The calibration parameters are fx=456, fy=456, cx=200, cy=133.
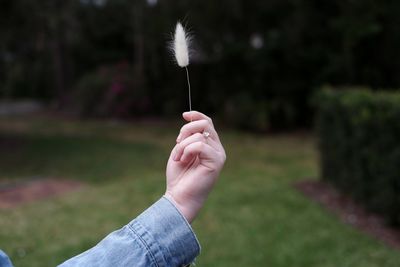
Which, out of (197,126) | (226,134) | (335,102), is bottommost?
(226,134)

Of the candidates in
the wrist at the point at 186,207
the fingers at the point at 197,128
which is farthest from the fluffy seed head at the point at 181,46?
the wrist at the point at 186,207

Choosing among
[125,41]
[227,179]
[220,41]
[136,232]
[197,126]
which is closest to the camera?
[136,232]

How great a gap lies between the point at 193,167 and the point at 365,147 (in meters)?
5.03

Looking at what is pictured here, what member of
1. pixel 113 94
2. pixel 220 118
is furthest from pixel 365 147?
pixel 113 94

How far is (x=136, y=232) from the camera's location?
107 centimetres

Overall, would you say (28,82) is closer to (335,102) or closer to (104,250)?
(335,102)

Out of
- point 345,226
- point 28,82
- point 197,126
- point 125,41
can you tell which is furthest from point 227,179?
point 28,82

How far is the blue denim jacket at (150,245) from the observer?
1035mm

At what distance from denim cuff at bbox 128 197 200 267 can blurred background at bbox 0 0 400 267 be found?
994mm

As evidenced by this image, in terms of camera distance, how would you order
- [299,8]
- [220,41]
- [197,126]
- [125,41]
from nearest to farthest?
1. [197,126]
2. [299,8]
3. [220,41]
4. [125,41]

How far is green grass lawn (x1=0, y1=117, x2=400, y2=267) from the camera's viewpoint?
4.68m

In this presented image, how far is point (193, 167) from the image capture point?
1.25 meters

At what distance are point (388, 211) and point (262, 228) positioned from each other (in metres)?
1.46

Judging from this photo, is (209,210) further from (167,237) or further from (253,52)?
(253,52)
